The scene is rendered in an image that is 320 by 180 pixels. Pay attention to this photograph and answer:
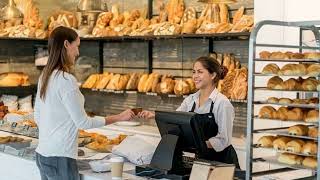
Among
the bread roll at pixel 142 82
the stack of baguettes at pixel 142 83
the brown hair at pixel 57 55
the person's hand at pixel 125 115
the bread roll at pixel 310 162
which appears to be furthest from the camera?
A: the bread roll at pixel 142 82

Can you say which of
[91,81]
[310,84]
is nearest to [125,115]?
[310,84]

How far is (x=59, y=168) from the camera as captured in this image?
284 cm

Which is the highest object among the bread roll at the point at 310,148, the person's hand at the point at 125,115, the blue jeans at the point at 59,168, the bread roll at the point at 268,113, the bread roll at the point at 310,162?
the bread roll at the point at 268,113

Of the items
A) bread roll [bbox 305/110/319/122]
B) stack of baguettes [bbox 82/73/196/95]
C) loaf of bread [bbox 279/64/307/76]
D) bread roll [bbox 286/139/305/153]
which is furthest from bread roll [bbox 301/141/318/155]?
stack of baguettes [bbox 82/73/196/95]

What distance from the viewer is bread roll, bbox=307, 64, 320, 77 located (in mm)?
2543

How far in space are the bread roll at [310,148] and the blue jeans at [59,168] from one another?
1.28 metres

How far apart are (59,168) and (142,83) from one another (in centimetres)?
291

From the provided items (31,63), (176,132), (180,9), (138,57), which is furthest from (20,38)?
(176,132)

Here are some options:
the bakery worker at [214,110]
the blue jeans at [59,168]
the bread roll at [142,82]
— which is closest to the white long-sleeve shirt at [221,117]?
the bakery worker at [214,110]

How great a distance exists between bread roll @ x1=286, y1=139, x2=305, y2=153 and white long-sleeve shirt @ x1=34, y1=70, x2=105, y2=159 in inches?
42.3

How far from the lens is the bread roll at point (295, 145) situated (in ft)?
8.38

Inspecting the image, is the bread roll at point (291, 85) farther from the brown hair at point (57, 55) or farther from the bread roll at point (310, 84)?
the brown hair at point (57, 55)

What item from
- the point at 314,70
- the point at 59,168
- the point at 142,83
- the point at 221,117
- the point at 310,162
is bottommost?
the point at 59,168

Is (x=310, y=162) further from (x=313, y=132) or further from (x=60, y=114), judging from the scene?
(x=60, y=114)
